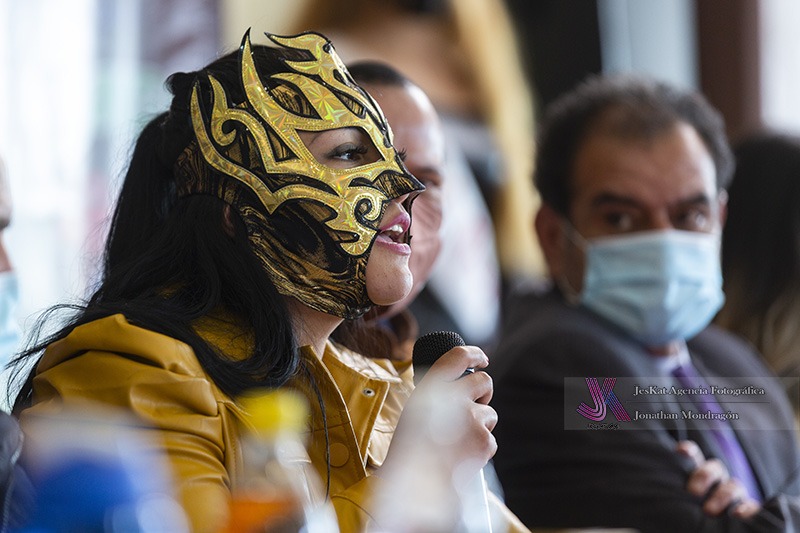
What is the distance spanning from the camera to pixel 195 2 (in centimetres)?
356

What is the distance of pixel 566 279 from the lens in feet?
9.05

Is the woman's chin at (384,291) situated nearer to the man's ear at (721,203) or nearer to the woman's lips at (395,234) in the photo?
the woman's lips at (395,234)

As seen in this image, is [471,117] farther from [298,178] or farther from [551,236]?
[298,178]

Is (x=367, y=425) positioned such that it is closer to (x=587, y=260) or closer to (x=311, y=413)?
(x=311, y=413)

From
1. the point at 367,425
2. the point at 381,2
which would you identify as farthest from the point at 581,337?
the point at 381,2

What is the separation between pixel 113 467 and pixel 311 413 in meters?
0.62

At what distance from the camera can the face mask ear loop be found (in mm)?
2713

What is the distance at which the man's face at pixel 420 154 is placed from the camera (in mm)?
2217

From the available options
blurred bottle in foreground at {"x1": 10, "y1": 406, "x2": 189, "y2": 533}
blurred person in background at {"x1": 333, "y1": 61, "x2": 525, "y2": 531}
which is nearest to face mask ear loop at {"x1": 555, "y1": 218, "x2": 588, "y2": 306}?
blurred person in background at {"x1": 333, "y1": 61, "x2": 525, "y2": 531}

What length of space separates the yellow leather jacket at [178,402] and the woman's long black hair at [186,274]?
4 centimetres

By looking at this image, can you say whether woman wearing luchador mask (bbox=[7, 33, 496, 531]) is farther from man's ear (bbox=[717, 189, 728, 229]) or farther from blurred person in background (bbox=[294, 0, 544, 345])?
blurred person in background (bbox=[294, 0, 544, 345])

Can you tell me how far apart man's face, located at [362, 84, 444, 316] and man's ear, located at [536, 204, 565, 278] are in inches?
18.7

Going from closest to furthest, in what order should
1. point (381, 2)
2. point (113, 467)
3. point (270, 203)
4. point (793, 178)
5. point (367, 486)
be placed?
point (113, 467), point (367, 486), point (270, 203), point (793, 178), point (381, 2)

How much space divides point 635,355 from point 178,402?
1338 mm
